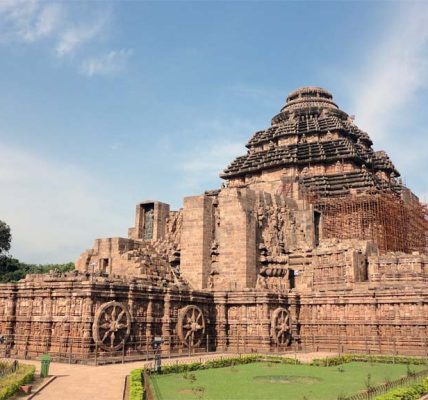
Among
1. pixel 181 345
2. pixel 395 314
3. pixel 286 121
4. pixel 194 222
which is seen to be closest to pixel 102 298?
pixel 181 345

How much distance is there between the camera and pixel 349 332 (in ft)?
134

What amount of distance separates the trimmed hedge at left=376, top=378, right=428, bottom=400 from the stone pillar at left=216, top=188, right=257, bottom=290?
2446 centimetres

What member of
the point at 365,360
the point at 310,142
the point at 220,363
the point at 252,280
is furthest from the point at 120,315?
the point at 310,142

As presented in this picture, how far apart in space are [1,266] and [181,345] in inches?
2131

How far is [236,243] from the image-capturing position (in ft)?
153

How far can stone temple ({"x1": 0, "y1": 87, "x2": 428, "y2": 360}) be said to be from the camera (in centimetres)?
3294

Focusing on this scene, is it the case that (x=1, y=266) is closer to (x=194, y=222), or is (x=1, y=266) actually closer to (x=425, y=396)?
(x=194, y=222)

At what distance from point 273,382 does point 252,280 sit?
21580mm

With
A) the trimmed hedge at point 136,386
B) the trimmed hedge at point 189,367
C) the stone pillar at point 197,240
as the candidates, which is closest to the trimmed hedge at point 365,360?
the trimmed hedge at point 189,367

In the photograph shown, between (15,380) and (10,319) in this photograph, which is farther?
(10,319)

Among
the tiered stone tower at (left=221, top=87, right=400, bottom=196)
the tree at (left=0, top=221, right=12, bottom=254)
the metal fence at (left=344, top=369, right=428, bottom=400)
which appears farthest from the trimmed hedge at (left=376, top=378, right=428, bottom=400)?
the tree at (left=0, top=221, right=12, bottom=254)

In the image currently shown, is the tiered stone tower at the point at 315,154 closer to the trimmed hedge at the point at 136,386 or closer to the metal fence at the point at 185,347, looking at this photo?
the metal fence at the point at 185,347

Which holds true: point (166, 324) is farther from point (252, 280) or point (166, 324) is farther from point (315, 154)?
point (315, 154)

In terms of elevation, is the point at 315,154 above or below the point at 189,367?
above
